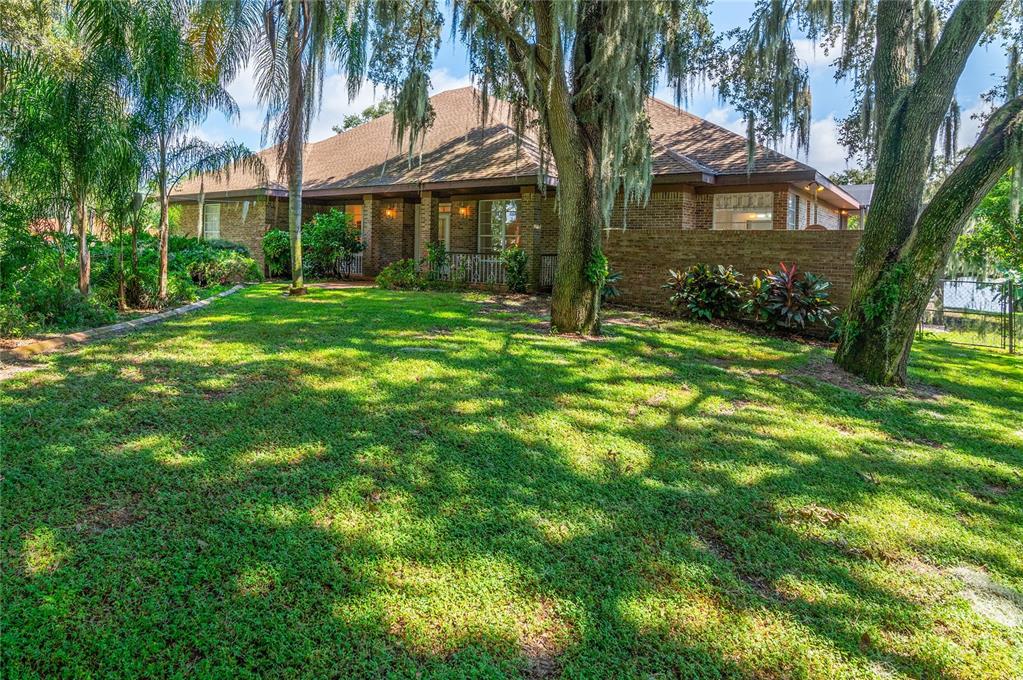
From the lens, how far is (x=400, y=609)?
236 centimetres

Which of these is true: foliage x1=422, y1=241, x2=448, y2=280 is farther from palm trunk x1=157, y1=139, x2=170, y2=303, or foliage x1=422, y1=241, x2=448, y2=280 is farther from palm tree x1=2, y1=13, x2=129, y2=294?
palm tree x1=2, y1=13, x2=129, y2=294

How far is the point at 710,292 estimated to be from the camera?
10695 mm

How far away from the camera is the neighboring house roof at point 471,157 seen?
12.8m

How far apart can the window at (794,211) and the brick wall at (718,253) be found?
3956 mm

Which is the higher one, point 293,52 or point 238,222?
point 293,52

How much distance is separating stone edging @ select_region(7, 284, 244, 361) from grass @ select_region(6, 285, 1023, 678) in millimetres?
614

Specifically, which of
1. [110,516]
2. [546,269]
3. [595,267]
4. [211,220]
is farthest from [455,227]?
[110,516]

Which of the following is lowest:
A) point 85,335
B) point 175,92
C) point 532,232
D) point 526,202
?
point 85,335

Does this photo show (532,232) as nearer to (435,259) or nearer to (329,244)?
(435,259)

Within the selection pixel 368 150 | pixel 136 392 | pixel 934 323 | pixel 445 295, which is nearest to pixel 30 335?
pixel 136 392

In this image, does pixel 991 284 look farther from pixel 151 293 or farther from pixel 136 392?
pixel 151 293

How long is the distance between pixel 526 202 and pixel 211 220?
1406 cm

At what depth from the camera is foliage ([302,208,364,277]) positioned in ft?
57.0

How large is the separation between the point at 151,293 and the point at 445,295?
557cm
